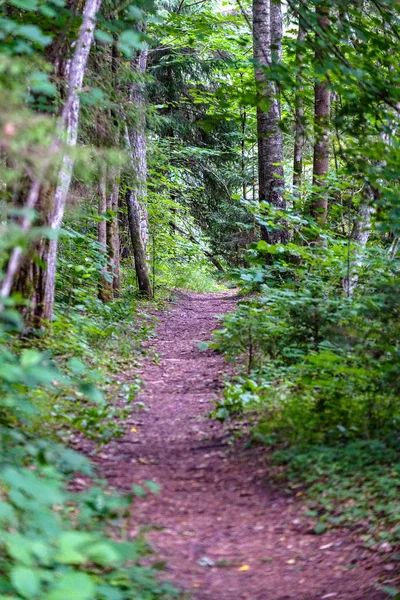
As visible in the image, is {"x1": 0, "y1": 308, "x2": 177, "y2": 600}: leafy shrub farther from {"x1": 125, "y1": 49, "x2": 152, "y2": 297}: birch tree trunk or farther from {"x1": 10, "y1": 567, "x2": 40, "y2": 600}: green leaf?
{"x1": 125, "y1": 49, "x2": 152, "y2": 297}: birch tree trunk

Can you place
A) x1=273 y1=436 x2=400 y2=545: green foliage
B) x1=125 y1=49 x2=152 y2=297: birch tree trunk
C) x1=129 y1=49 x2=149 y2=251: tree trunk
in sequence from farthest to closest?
1. x1=125 y1=49 x2=152 y2=297: birch tree trunk
2. x1=129 y1=49 x2=149 y2=251: tree trunk
3. x1=273 y1=436 x2=400 y2=545: green foliage

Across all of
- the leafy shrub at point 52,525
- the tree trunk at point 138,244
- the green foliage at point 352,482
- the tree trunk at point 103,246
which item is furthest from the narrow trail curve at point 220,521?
Answer: the tree trunk at point 138,244

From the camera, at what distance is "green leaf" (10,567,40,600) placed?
1.74m

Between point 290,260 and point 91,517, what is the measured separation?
7.37 metres

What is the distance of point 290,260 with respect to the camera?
1004cm

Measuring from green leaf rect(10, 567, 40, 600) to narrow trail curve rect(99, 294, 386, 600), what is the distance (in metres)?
1.48

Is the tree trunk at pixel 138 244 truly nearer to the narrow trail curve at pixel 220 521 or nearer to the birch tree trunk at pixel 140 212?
the birch tree trunk at pixel 140 212

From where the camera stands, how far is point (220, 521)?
3947mm

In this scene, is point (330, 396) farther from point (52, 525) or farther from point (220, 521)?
point (52, 525)

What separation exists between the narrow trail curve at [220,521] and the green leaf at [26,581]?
1.48 metres

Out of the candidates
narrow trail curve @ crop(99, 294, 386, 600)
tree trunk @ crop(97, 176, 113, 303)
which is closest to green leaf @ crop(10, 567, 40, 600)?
narrow trail curve @ crop(99, 294, 386, 600)

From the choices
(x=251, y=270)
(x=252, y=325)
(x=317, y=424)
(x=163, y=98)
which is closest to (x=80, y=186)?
(x=251, y=270)

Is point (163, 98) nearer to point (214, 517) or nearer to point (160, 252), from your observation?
point (160, 252)

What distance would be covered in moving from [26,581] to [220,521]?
2.38 m
